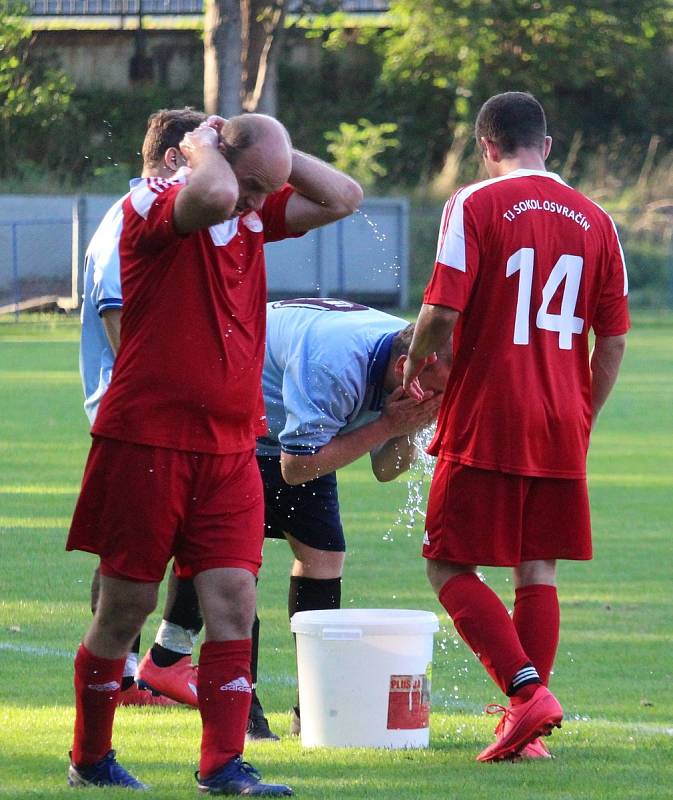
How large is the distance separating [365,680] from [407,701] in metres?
0.15

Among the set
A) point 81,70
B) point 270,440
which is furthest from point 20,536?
point 81,70

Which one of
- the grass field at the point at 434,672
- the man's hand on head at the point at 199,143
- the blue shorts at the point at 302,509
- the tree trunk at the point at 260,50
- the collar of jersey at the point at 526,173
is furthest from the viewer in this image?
the tree trunk at the point at 260,50

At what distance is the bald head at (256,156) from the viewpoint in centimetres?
459

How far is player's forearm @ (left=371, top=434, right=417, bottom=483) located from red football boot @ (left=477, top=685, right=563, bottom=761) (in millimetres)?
1223

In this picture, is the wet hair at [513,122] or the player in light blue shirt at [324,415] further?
the player in light blue shirt at [324,415]

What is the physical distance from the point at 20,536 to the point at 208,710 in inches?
220

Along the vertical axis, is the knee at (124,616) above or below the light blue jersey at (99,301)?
below

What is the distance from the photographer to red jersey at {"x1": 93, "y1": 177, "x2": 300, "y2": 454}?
4617mm

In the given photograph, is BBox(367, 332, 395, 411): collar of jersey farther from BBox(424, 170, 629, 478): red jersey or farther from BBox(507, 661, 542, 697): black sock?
BBox(507, 661, 542, 697): black sock

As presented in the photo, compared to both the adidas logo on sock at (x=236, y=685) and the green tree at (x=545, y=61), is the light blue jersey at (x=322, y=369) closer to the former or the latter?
the adidas logo on sock at (x=236, y=685)

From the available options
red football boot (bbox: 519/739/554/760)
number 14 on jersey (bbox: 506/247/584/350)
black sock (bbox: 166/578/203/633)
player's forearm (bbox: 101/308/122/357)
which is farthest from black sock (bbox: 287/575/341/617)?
number 14 on jersey (bbox: 506/247/584/350)

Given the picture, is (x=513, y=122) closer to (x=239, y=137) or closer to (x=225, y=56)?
(x=239, y=137)

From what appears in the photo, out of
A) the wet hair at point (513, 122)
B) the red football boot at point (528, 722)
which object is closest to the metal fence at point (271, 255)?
the wet hair at point (513, 122)

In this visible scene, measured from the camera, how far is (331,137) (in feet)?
145
